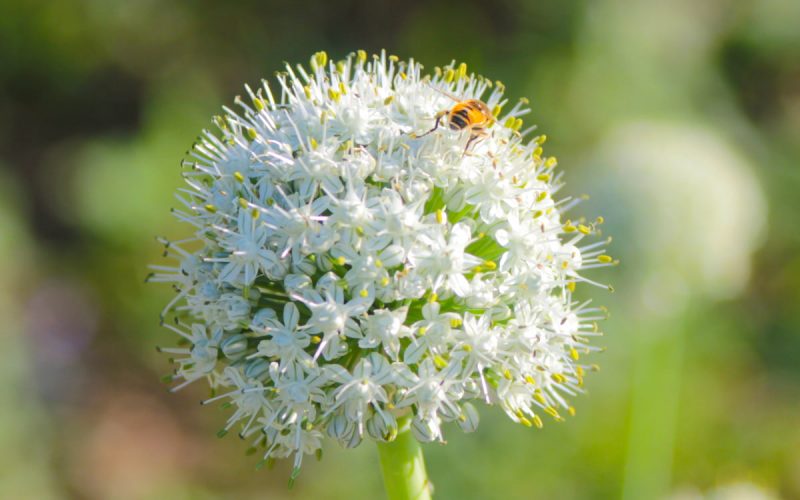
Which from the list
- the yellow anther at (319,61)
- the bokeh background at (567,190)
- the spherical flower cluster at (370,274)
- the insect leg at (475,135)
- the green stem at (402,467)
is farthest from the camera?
the bokeh background at (567,190)

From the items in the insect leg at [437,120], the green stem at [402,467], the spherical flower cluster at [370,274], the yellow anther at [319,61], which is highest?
the yellow anther at [319,61]

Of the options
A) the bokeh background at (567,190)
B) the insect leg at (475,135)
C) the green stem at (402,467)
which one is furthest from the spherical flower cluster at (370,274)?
the bokeh background at (567,190)

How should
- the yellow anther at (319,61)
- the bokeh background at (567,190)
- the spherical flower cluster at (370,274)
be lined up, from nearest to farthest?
the spherical flower cluster at (370,274) → the yellow anther at (319,61) → the bokeh background at (567,190)

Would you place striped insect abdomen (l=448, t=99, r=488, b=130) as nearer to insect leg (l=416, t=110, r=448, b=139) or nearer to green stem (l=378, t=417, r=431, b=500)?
insect leg (l=416, t=110, r=448, b=139)

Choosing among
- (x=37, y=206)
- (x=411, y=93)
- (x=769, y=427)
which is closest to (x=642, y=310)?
(x=769, y=427)

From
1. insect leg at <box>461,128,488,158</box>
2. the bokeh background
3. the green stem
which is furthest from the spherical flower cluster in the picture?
the bokeh background

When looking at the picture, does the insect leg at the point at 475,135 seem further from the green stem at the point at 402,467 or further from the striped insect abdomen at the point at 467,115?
the green stem at the point at 402,467
